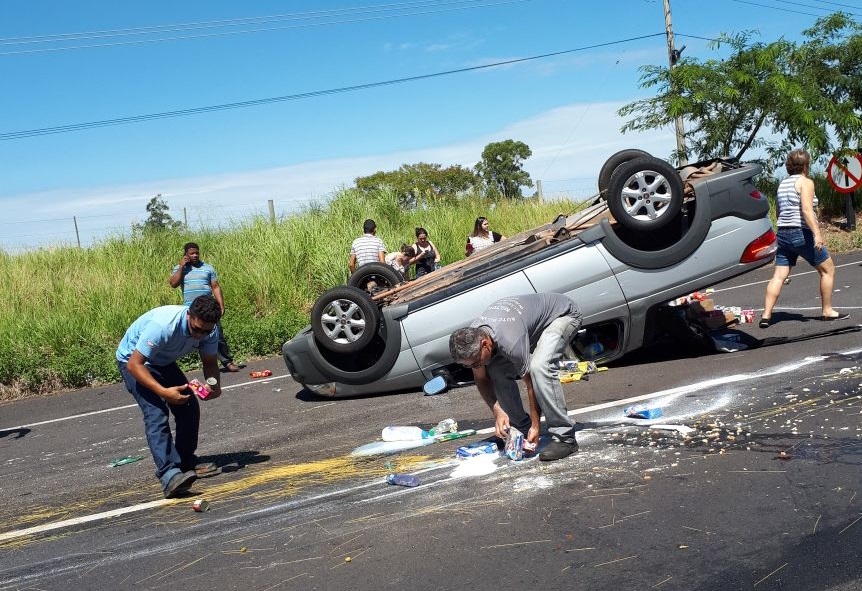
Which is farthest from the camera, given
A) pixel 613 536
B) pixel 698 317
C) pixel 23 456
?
pixel 698 317

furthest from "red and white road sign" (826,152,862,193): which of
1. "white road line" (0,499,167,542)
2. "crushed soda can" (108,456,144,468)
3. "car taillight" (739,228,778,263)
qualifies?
"white road line" (0,499,167,542)

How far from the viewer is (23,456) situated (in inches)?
332

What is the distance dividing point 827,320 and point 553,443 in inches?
212

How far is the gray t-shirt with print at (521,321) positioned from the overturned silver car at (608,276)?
229 cm

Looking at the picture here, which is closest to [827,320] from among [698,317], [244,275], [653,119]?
[698,317]

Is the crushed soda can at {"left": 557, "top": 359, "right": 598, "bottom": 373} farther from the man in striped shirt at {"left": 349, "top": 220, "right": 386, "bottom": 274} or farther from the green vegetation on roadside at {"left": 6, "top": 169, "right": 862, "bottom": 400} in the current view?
the man in striped shirt at {"left": 349, "top": 220, "right": 386, "bottom": 274}

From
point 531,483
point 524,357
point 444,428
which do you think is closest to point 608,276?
point 444,428

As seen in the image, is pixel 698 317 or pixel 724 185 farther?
pixel 698 317

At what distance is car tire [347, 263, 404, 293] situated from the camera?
1048 cm

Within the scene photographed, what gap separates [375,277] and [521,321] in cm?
528

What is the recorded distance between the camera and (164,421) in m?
6.27

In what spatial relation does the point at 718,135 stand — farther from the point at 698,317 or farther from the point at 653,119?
the point at 698,317

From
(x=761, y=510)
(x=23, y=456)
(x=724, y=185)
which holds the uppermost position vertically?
(x=724, y=185)

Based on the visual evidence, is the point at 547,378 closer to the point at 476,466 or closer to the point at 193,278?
the point at 476,466
